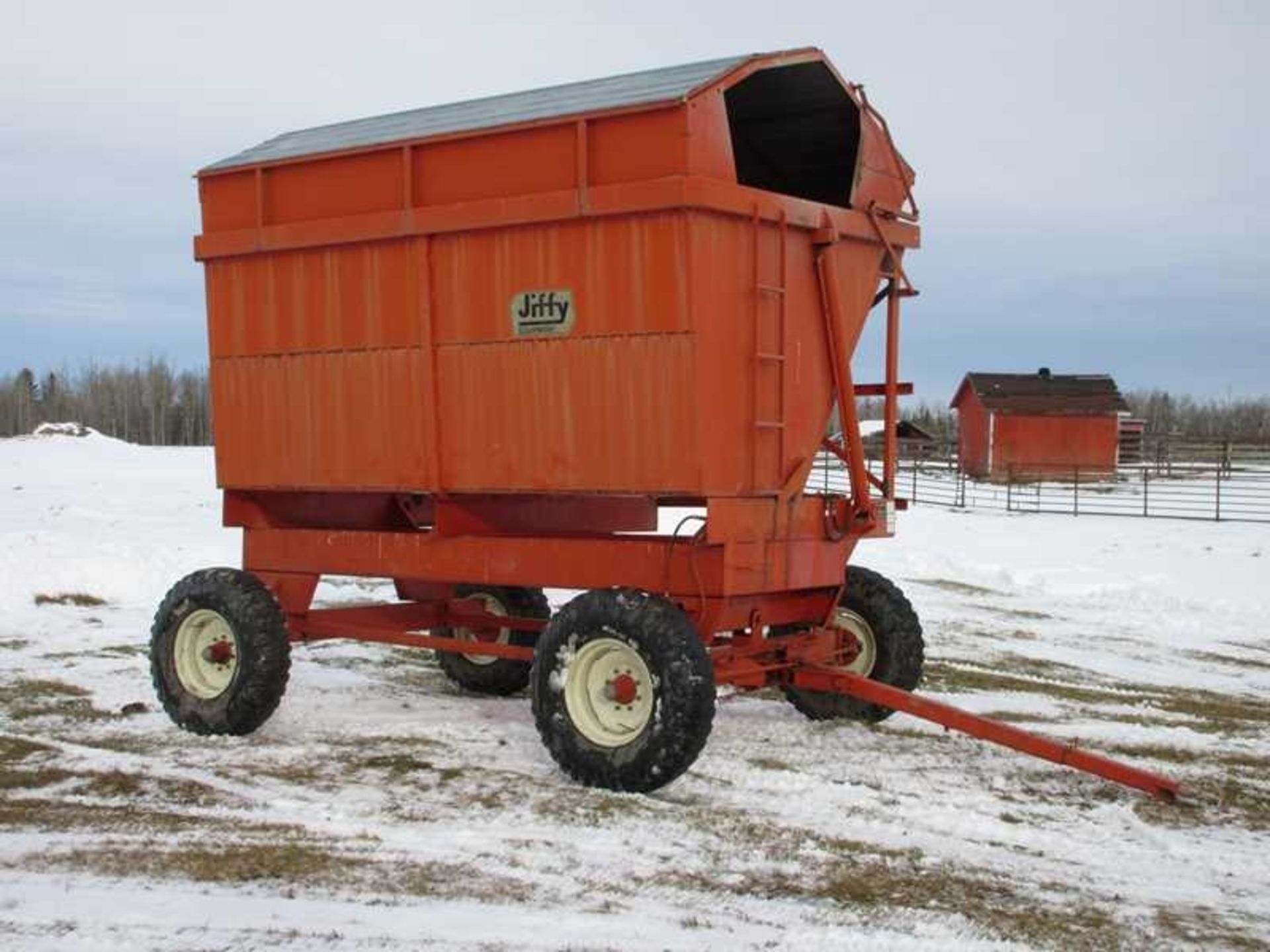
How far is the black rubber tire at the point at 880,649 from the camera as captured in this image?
7.93 m

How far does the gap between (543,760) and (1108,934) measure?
10.7 feet

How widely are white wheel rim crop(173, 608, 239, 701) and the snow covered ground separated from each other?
31 cm

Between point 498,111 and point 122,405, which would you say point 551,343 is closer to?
point 498,111

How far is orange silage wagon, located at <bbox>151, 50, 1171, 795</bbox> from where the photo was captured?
21.2ft

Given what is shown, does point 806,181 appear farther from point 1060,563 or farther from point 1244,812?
point 1060,563

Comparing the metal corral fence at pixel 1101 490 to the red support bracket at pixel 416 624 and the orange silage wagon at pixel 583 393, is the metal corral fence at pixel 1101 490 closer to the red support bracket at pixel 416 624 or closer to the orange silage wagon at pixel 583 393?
the red support bracket at pixel 416 624

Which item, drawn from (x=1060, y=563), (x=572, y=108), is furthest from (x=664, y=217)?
(x=1060, y=563)

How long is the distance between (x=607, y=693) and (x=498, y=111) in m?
3.23

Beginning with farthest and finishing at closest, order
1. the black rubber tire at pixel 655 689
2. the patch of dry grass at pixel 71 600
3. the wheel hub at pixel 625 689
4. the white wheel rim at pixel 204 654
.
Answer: the patch of dry grass at pixel 71 600 < the white wheel rim at pixel 204 654 < the wheel hub at pixel 625 689 < the black rubber tire at pixel 655 689

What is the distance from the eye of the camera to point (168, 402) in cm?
11288

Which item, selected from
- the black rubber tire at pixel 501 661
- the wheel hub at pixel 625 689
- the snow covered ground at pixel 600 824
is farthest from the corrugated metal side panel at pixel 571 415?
the black rubber tire at pixel 501 661

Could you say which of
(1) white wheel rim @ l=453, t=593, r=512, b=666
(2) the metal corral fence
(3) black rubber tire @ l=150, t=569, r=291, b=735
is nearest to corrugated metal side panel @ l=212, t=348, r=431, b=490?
(3) black rubber tire @ l=150, t=569, r=291, b=735

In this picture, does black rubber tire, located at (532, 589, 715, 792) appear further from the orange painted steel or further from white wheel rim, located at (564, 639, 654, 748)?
the orange painted steel

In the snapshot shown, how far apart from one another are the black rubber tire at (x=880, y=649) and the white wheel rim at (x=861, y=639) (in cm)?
2
